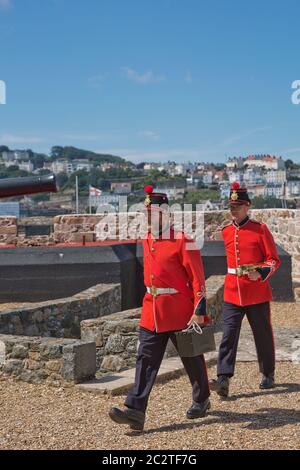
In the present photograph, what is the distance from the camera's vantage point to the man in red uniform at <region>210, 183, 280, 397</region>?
264 inches

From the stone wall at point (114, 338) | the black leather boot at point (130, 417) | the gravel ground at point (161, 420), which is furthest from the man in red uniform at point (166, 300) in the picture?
the stone wall at point (114, 338)

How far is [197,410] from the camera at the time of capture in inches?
225

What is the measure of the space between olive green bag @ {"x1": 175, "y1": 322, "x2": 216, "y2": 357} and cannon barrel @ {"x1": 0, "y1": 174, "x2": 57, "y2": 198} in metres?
5.27

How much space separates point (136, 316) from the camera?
888 centimetres

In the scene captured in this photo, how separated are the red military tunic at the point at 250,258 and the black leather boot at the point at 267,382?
0.67 m

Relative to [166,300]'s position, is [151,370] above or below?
below

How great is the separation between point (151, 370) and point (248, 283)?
152cm

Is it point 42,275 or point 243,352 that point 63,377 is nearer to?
point 243,352

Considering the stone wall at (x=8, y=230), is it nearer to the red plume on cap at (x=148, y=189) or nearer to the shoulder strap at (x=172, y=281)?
the red plume on cap at (x=148, y=189)

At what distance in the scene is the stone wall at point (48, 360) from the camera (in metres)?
6.88

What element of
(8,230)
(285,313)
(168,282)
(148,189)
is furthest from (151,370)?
(8,230)

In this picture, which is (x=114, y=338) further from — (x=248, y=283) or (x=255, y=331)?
(x=248, y=283)

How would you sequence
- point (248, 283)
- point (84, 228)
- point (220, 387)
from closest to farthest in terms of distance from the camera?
point (220, 387) → point (248, 283) → point (84, 228)

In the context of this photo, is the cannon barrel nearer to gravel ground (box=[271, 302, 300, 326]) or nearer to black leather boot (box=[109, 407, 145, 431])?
gravel ground (box=[271, 302, 300, 326])
